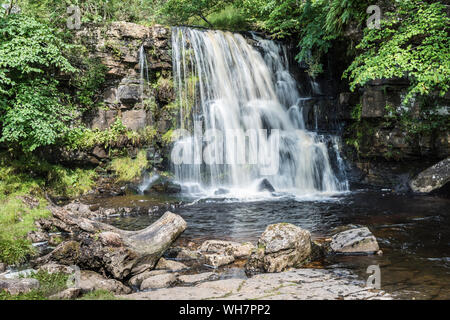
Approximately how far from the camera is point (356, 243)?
6.11 metres

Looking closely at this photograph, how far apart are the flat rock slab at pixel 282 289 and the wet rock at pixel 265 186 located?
7.78 metres

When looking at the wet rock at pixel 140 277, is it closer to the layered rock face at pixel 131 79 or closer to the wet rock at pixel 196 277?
the wet rock at pixel 196 277

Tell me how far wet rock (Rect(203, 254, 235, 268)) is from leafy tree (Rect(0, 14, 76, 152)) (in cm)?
724

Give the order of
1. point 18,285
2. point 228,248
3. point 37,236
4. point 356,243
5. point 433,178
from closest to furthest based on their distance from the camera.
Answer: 1. point 18,285
2. point 356,243
3. point 228,248
4. point 37,236
5. point 433,178

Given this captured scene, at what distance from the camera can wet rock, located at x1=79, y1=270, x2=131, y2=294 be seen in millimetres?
4645

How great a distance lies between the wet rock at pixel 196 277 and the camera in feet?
16.8

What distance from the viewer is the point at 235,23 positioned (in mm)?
19203

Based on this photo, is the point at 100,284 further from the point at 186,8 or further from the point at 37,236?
the point at 186,8

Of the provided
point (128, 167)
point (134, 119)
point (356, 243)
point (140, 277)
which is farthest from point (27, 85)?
point (356, 243)

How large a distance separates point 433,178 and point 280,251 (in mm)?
8398

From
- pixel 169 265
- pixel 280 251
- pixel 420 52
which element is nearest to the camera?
pixel 280 251

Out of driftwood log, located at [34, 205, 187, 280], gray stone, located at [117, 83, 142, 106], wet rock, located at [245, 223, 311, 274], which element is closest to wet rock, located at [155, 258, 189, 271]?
driftwood log, located at [34, 205, 187, 280]
